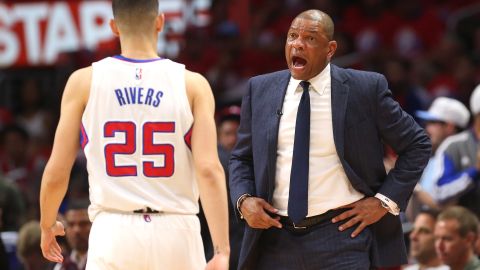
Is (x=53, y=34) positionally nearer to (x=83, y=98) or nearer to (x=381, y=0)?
(x=381, y=0)

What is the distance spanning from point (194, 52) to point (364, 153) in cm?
988

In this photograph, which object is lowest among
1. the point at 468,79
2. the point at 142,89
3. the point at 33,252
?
the point at 33,252

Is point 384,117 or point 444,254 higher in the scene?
point 384,117

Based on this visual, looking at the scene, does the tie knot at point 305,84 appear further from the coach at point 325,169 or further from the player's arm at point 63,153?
the player's arm at point 63,153

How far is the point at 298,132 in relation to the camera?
5.86 m

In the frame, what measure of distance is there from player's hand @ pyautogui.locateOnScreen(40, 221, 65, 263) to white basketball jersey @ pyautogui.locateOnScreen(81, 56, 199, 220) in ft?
0.88

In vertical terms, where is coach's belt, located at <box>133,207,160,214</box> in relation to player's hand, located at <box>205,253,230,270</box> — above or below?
above

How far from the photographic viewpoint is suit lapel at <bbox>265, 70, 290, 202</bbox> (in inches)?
233

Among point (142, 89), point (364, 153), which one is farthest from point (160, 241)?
point (364, 153)

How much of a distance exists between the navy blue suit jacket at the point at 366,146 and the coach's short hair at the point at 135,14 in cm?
82

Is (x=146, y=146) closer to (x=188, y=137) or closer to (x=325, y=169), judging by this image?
(x=188, y=137)

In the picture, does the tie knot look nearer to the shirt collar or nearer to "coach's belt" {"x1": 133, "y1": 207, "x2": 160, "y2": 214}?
the shirt collar

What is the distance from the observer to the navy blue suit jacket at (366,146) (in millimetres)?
5863

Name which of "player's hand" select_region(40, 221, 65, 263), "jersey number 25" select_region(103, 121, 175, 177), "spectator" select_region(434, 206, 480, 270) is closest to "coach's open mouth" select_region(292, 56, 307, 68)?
"jersey number 25" select_region(103, 121, 175, 177)
